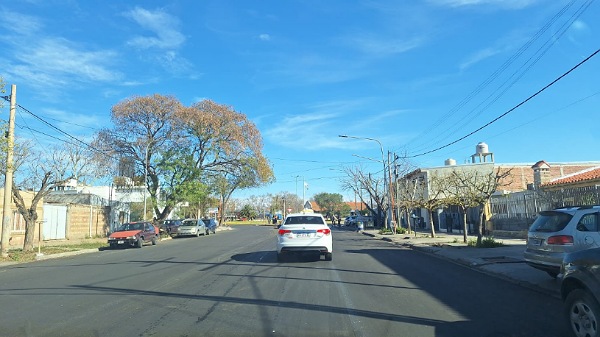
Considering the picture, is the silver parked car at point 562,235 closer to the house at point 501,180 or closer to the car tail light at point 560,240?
the car tail light at point 560,240

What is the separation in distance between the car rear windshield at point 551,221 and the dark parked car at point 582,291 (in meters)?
4.04

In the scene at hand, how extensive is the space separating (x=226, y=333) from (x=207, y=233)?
3946 cm

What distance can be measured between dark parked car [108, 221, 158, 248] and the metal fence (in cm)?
2048

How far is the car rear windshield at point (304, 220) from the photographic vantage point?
15781mm

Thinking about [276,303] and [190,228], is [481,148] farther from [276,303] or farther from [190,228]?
[276,303]

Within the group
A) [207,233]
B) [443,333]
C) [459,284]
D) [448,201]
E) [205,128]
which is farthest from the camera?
[207,233]

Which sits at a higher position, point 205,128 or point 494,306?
point 205,128

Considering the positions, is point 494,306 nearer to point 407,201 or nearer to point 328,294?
point 328,294

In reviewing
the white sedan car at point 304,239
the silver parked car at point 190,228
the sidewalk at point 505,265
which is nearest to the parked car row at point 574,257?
the sidewalk at point 505,265

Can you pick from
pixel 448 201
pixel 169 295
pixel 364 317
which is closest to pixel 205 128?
pixel 448 201

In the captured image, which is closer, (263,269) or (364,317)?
(364,317)

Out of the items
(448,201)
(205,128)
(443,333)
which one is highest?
(205,128)

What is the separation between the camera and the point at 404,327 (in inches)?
258

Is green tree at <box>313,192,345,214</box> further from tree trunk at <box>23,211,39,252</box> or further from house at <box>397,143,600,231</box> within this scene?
tree trunk at <box>23,211,39,252</box>
